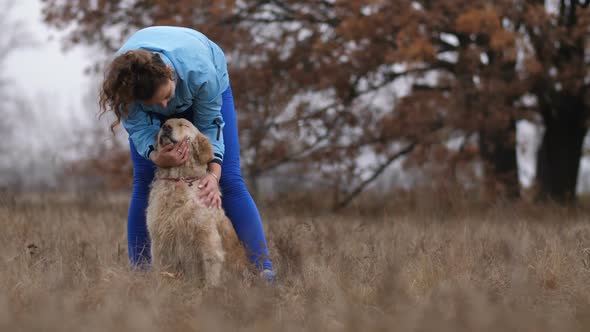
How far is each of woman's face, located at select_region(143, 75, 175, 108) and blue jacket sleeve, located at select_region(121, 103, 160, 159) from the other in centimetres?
36

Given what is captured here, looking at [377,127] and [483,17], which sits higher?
[483,17]

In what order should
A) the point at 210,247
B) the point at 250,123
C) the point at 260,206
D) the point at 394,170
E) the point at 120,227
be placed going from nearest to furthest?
the point at 210,247
the point at 120,227
the point at 260,206
the point at 250,123
the point at 394,170

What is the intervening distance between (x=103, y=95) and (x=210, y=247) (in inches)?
41.5

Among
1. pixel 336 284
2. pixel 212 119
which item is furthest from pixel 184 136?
pixel 336 284

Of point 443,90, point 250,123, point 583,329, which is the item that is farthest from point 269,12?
point 583,329

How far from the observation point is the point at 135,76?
3682mm

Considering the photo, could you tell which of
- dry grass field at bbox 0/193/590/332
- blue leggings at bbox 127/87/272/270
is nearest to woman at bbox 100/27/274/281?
blue leggings at bbox 127/87/272/270

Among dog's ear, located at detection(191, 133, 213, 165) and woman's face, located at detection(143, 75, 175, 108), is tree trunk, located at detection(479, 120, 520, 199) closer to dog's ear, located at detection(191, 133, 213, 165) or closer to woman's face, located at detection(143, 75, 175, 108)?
dog's ear, located at detection(191, 133, 213, 165)

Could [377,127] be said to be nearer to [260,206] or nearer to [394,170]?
[394,170]

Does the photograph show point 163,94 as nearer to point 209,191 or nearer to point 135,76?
point 135,76

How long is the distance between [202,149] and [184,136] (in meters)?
0.13

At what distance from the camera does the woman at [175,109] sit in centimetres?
371

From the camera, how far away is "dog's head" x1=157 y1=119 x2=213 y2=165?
163 inches

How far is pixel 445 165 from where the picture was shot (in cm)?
1059
